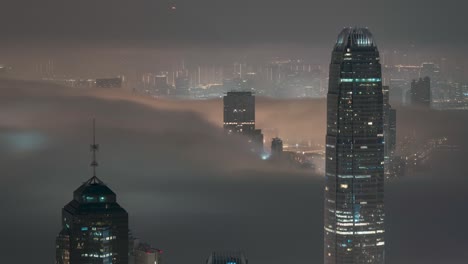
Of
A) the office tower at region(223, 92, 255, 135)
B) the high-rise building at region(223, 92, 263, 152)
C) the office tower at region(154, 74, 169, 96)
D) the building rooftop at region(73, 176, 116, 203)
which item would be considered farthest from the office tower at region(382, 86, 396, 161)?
the building rooftop at region(73, 176, 116, 203)

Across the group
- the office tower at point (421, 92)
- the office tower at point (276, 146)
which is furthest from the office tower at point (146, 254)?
the office tower at point (421, 92)

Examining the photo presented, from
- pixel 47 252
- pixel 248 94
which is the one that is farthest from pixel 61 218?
pixel 248 94

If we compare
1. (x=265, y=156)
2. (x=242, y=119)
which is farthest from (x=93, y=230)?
(x=242, y=119)

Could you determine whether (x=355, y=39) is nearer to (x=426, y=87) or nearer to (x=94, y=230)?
(x=426, y=87)

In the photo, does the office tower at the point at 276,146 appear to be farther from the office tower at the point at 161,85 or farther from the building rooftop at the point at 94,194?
the building rooftop at the point at 94,194

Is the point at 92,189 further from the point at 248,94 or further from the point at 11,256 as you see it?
the point at 248,94

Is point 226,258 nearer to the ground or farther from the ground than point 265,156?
nearer to the ground

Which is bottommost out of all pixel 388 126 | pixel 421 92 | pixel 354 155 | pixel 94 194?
pixel 94 194
